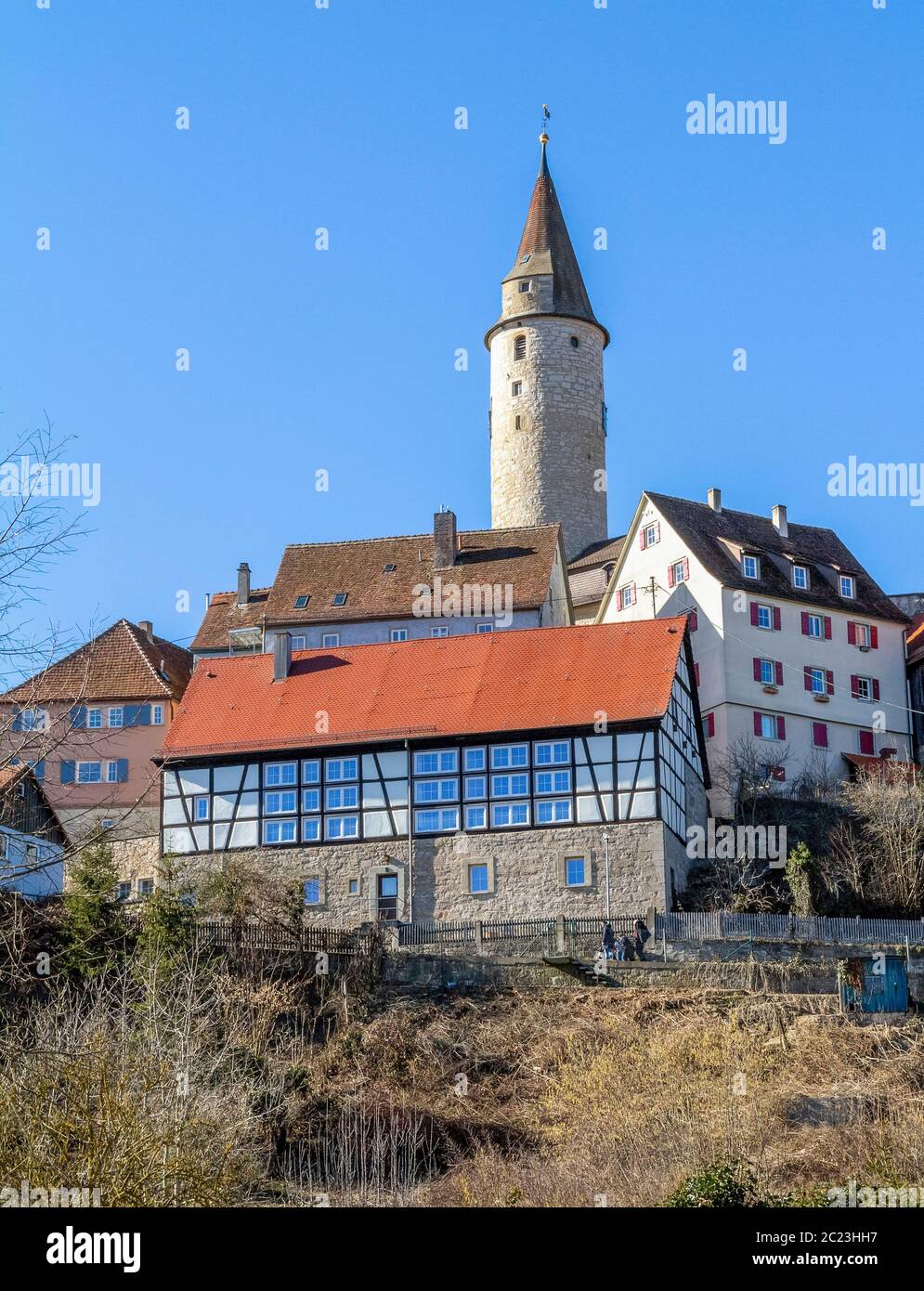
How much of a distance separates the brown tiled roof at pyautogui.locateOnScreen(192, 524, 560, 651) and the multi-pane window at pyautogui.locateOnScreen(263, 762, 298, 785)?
1201 centimetres

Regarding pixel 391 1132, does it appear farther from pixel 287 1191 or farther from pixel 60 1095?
pixel 60 1095

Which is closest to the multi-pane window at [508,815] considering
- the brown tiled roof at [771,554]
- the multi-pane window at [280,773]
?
the multi-pane window at [280,773]

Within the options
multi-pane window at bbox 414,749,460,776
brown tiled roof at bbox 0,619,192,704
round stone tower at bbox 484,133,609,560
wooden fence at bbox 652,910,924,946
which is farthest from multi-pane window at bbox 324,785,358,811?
round stone tower at bbox 484,133,609,560

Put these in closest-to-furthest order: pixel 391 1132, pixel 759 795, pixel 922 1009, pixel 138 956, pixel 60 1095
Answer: pixel 60 1095
pixel 391 1132
pixel 138 956
pixel 922 1009
pixel 759 795

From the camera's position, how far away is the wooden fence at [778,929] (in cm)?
3531

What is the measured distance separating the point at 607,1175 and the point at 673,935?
32.3 ft

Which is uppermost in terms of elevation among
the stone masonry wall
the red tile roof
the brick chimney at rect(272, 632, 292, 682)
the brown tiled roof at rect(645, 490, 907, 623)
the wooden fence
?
the stone masonry wall

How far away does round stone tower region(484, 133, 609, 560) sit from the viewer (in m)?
66.2

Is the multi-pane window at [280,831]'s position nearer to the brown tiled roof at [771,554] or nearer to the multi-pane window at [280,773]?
the multi-pane window at [280,773]

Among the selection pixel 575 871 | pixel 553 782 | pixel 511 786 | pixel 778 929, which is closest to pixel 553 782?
pixel 553 782

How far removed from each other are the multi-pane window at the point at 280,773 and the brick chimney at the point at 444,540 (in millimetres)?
14612

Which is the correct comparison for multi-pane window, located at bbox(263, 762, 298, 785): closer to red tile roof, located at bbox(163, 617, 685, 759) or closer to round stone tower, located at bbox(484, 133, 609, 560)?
red tile roof, located at bbox(163, 617, 685, 759)
